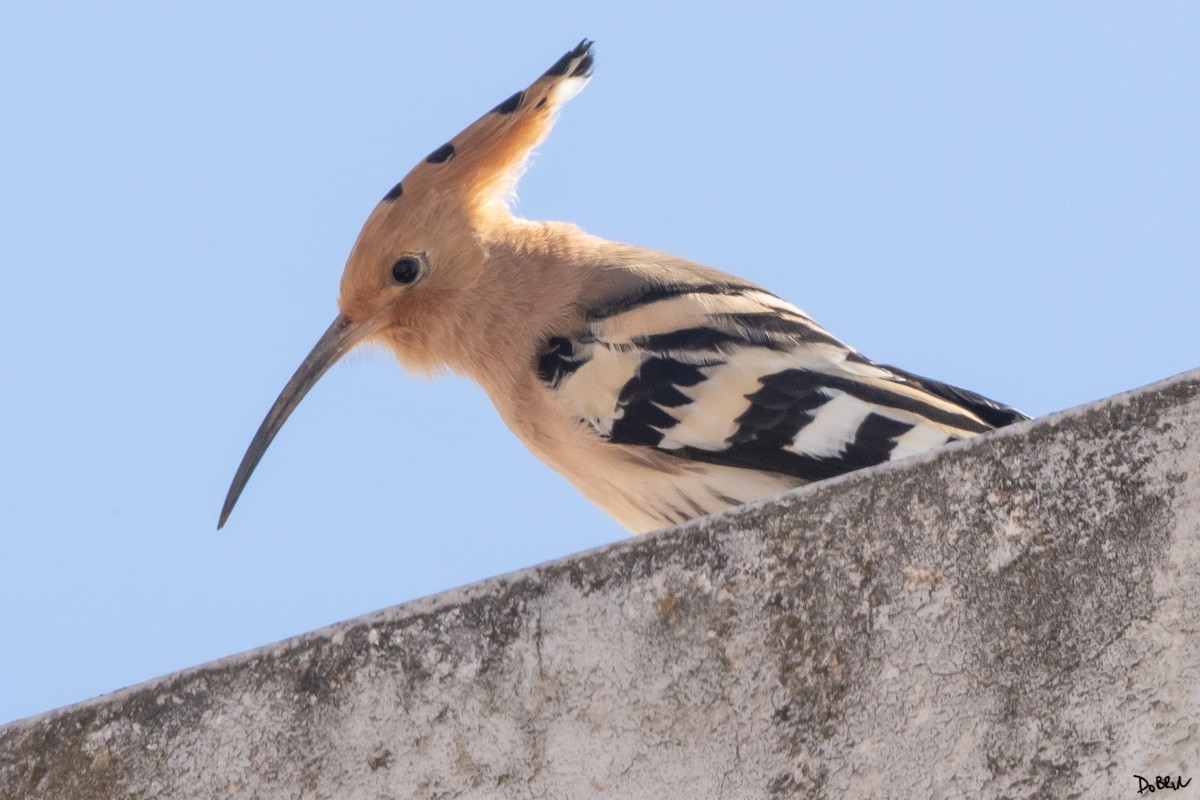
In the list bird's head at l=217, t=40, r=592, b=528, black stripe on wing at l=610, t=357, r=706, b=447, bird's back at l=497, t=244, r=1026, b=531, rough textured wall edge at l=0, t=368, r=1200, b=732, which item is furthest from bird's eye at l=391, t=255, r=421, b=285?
rough textured wall edge at l=0, t=368, r=1200, b=732

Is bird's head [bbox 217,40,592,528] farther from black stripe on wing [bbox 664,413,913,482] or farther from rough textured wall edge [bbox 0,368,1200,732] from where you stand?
rough textured wall edge [bbox 0,368,1200,732]

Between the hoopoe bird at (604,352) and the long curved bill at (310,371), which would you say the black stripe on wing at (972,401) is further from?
the long curved bill at (310,371)

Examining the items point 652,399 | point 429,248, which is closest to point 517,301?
point 429,248

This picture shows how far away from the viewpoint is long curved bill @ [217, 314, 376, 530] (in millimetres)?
3713

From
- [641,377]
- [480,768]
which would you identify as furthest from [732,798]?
[641,377]

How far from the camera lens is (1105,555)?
1.51m

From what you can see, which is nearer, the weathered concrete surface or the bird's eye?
the weathered concrete surface

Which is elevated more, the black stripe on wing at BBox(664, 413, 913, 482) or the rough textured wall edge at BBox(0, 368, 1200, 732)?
the black stripe on wing at BBox(664, 413, 913, 482)

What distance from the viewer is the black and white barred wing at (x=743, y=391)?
9.29ft

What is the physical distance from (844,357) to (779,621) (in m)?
1.57

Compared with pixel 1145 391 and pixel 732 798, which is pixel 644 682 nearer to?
pixel 732 798

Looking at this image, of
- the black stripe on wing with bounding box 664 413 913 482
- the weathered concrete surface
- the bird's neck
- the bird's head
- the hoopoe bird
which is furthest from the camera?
the bird's head

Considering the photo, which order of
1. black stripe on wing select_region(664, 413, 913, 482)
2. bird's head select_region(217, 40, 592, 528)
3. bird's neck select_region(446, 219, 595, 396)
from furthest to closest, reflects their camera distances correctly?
bird's head select_region(217, 40, 592, 528) → bird's neck select_region(446, 219, 595, 396) → black stripe on wing select_region(664, 413, 913, 482)

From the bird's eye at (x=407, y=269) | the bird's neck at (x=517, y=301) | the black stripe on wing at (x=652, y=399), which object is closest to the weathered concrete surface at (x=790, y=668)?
the black stripe on wing at (x=652, y=399)
